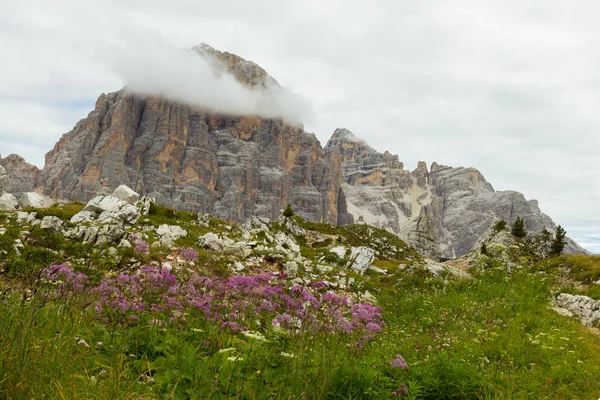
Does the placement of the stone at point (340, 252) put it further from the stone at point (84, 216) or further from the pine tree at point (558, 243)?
the pine tree at point (558, 243)

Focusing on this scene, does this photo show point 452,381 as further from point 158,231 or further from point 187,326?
point 158,231

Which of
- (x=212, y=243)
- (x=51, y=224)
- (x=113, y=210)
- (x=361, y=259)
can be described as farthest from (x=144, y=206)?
(x=361, y=259)

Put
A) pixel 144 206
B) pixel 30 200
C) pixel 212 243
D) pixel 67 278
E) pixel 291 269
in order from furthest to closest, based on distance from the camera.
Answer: pixel 30 200
pixel 144 206
pixel 212 243
pixel 291 269
pixel 67 278

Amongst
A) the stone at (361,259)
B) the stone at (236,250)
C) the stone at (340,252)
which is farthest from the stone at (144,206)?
the stone at (361,259)

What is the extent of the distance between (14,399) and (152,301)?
250 cm

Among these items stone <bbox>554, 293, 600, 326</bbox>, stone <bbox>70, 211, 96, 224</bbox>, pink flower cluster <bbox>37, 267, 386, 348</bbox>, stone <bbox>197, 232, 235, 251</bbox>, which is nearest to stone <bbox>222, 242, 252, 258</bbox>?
stone <bbox>197, 232, 235, 251</bbox>

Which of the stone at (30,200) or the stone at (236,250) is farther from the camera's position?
the stone at (30,200)

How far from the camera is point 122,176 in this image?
609ft

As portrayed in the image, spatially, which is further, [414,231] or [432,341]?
[414,231]

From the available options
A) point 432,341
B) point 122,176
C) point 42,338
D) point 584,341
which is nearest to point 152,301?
point 42,338

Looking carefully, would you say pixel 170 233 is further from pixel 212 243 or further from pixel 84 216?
pixel 84 216

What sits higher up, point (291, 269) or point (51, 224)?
point (51, 224)

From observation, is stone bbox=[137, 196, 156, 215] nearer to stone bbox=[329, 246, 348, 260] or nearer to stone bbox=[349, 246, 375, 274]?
stone bbox=[329, 246, 348, 260]

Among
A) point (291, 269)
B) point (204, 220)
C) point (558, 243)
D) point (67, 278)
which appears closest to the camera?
point (67, 278)
